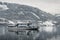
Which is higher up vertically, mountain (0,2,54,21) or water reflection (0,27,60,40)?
mountain (0,2,54,21)

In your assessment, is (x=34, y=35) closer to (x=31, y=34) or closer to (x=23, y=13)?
(x=31, y=34)

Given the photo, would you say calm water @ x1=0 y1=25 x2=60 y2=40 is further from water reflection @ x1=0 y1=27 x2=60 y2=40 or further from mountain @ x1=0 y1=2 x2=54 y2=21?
mountain @ x1=0 y1=2 x2=54 y2=21

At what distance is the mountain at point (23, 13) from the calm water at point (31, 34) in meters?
0.16

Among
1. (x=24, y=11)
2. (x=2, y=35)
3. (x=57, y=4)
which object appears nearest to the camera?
(x=2, y=35)

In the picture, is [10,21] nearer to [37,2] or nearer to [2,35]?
[2,35]

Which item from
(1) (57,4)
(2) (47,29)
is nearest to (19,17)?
(2) (47,29)

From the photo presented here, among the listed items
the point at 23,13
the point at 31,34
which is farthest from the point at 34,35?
the point at 23,13

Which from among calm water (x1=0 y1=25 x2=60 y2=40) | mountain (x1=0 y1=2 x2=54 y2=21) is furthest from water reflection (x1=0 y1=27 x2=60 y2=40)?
mountain (x1=0 y1=2 x2=54 y2=21)

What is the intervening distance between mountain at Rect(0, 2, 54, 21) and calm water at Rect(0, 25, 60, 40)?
16 cm

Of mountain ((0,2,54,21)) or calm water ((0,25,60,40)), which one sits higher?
mountain ((0,2,54,21))

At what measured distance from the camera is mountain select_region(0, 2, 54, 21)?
7.80ft

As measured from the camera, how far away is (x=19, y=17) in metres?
2.42

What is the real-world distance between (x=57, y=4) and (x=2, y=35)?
99 centimetres

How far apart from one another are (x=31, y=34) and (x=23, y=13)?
0.33m
